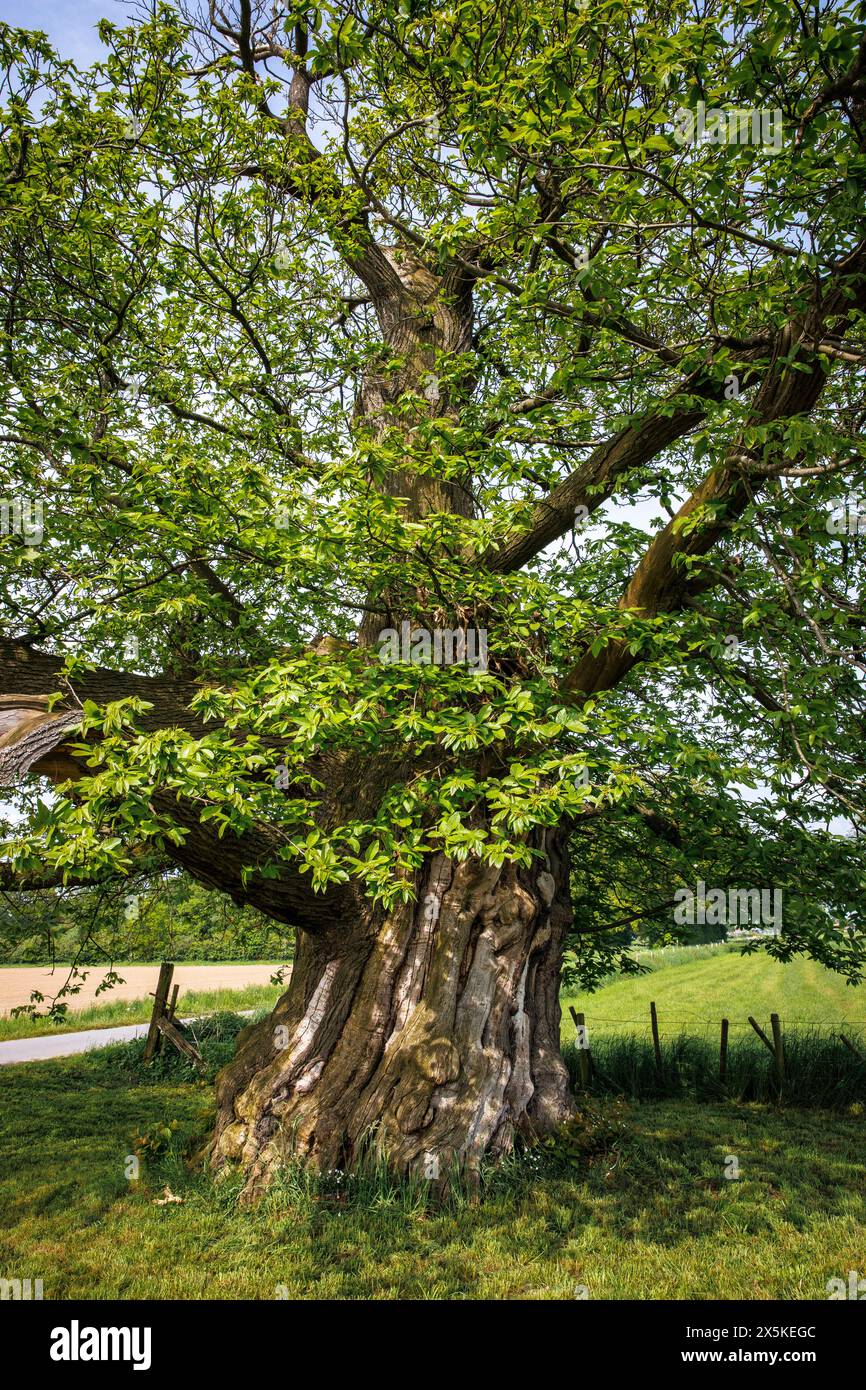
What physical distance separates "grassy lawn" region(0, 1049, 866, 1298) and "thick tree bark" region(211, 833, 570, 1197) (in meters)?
0.31

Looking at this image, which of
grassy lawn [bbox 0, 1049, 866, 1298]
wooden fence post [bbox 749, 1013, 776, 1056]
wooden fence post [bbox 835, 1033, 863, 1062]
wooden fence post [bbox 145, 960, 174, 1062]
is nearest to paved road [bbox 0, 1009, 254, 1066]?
wooden fence post [bbox 145, 960, 174, 1062]

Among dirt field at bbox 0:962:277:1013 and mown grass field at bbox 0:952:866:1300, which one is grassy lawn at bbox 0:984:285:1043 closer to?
dirt field at bbox 0:962:277:1013

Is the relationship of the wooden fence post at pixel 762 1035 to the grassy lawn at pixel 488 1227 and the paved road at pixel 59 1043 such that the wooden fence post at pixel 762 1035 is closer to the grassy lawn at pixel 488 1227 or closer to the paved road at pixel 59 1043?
the grassy lawn at pixel 488 1227

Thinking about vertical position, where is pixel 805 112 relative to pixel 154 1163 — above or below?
above

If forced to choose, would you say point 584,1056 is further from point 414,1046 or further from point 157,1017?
point 157,1017

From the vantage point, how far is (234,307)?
23.0 feet

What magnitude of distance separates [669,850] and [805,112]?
6.06 metres

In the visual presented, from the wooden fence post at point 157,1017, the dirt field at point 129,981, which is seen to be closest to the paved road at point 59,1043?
the dirt field at point 129,981

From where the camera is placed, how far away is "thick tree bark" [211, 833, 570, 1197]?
607cm

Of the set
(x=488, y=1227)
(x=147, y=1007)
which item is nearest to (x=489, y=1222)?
(x=488, y=1227)

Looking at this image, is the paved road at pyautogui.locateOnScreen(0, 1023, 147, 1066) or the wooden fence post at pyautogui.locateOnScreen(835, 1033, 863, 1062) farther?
the paved road at pyautogui.locateOnScreen(0, 1023, 147, 1066)

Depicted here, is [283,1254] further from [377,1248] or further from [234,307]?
[234,307]

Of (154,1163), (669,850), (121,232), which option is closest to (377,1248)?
(154,1163)

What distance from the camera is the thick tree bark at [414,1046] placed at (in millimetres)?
6074
